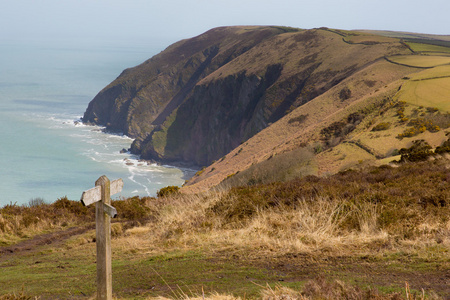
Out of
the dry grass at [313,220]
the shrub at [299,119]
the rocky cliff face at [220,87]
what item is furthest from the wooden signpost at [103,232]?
the rocky cliff face at [220,87]

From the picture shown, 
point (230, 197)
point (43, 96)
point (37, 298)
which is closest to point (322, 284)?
point (37, 298)

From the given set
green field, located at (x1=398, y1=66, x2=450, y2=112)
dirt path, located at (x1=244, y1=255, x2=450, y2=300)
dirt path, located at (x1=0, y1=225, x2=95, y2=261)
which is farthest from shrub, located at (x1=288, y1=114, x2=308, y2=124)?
dirt path, located at (x1=244, y1=255, x2=450, y2=300)

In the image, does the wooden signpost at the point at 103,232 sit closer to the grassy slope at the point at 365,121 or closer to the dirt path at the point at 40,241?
the dirt path at the point at 40,241

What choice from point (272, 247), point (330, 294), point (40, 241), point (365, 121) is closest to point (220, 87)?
point (365, 121)

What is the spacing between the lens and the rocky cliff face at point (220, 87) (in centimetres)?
7482

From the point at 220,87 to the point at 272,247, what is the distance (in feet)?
336

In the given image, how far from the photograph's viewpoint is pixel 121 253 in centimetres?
982

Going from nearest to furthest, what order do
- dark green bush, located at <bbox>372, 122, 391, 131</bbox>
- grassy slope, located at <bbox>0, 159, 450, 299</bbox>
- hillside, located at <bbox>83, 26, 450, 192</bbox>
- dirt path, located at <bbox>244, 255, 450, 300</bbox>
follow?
dirt path, located at <bbox>244, 255, 450, 300</bbox> < grassy slope, located at <bbox>0, 159, 450, 299</bbox> < hillside, located at <bbox>83, 26, 450, 192</bbox> < dark green bush, located at <bbox>372, 122, 391, 131</bbox>

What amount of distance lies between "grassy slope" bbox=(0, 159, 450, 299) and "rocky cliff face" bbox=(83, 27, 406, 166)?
51687 millimetres

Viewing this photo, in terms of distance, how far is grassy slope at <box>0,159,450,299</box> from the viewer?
6.70 metres

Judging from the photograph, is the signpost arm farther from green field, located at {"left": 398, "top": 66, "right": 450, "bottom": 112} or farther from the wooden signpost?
green field, located at {"left": 398, "top": 66, "right": 450, "bottom": 112}

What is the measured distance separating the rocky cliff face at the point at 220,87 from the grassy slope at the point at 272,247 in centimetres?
5169

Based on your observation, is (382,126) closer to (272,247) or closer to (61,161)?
(272,247)

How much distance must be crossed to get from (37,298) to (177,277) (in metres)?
2.28
